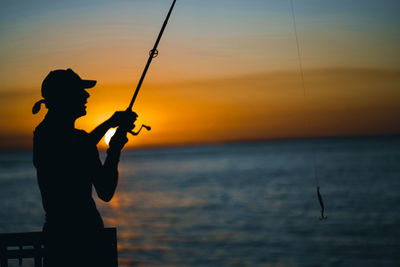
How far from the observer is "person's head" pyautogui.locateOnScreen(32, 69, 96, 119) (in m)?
2.84

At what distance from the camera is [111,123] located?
119 inches

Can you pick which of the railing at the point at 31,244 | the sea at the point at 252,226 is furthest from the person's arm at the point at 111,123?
the sea at the point at 252,226

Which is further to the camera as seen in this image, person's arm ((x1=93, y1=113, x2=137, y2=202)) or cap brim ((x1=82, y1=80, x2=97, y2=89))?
cap brim ((x1=82, y1=80, x2=97, y2=89))

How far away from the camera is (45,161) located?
8.87 feet

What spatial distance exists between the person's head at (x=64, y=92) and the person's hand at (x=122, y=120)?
0.22 meters

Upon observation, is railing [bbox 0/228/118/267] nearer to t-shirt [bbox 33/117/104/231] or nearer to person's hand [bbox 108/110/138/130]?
t-shirt [bbox 33/117/104/231]

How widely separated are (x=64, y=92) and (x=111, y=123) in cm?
33

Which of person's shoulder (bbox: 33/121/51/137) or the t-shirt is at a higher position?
person's shoulder (bbox: 33/121/51/137)

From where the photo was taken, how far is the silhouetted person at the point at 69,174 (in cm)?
271

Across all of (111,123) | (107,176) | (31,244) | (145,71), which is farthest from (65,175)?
(145,71)

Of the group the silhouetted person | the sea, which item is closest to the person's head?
the silhouetted person

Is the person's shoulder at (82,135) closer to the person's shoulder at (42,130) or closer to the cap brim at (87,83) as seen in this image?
the person's shoulder at (42,130)

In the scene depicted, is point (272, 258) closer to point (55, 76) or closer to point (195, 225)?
point (195, 225)

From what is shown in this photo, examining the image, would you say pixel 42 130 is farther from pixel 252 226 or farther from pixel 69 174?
pixel 252 226
